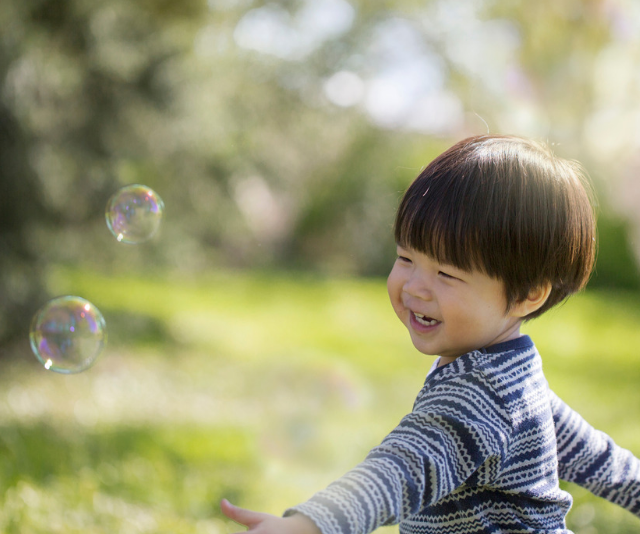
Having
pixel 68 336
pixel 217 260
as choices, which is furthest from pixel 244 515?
pixel 217 260

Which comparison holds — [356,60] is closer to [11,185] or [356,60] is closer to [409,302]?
[11,185]

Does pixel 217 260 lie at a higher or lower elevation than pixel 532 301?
higher

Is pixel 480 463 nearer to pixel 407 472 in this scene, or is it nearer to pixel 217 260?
pixel 407 472

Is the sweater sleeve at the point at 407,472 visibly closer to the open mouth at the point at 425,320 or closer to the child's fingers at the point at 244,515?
the child's fingers at the point at 244,515

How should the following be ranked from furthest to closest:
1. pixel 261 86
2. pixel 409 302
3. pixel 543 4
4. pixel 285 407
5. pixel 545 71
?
1. pixel 545 71
2. pixel 543 4
3. pixel 261 86
4. pixel 285 407
5. pixel 409 302

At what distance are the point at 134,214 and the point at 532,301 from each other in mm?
1887

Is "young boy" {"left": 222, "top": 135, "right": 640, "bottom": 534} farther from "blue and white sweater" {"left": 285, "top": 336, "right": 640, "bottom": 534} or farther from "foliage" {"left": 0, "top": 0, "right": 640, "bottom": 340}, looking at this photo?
"foliage" {"left": 0, "top": 0, "right": 640, "bottom": 340}

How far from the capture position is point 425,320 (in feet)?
5.00

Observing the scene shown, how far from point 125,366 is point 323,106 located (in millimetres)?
3912

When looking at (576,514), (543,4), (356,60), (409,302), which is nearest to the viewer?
(409,302)

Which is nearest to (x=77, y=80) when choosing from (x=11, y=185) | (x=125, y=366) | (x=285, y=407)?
(x=11, y=185)

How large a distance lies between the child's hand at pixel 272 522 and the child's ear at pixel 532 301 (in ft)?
2.26

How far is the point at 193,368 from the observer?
19.8ft

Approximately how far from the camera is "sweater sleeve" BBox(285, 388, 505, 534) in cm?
114
